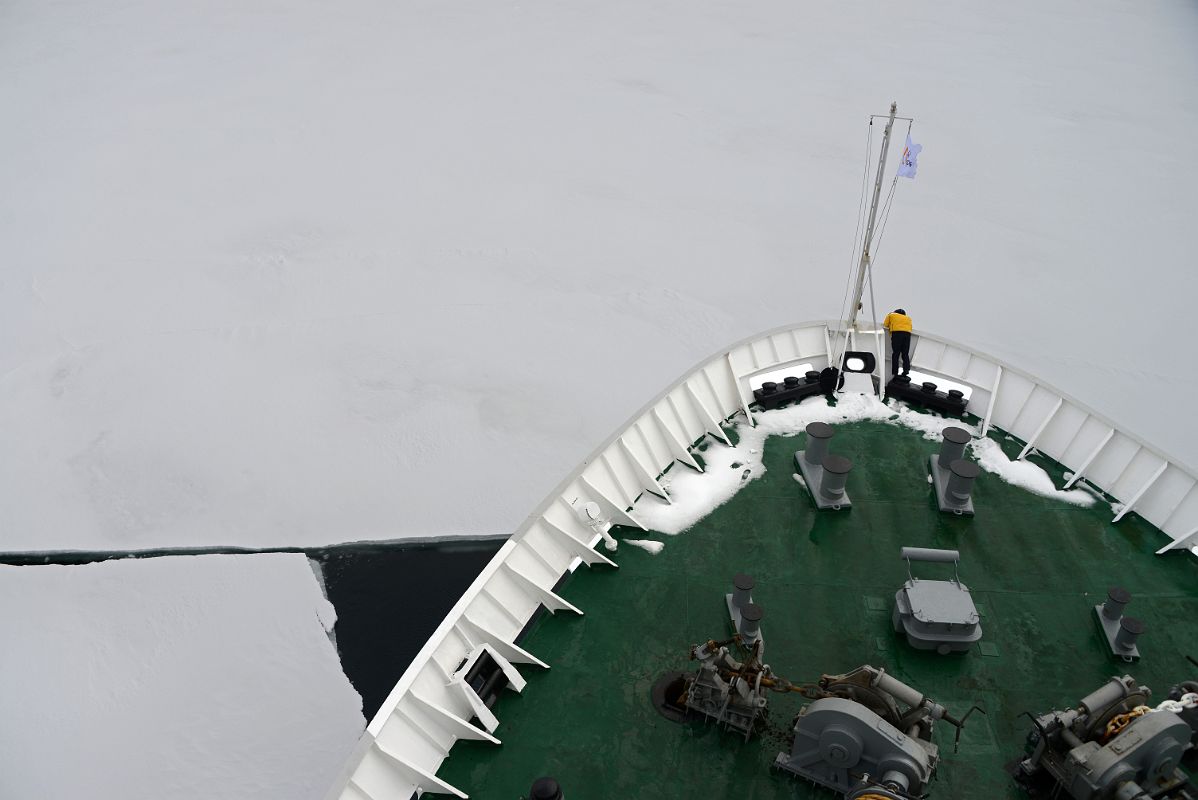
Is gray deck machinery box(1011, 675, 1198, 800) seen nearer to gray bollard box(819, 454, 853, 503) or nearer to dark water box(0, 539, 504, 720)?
gray bollard box(819, 454, 853, 503)

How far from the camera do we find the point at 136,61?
30828 mm

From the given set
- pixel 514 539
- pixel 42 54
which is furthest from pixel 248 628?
pixel 42 54

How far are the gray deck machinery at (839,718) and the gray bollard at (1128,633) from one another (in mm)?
1946

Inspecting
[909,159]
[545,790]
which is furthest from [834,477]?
[545,790]

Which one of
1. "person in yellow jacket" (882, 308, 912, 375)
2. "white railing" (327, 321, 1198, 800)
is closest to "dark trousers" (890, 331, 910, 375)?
"person in yellow jacket" (882, 308, 912, 375)

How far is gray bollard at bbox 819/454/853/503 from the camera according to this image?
9.17 metres

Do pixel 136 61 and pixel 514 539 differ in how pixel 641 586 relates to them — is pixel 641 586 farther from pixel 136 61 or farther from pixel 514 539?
pixel 136 61

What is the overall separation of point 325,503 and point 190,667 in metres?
3.28

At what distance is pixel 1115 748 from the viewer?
6.32m

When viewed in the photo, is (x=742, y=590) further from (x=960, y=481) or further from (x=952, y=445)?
(x=952, y=445)

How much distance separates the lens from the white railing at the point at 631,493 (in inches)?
275

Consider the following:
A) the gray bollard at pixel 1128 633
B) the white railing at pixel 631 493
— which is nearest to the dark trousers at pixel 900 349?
the white railing at pixel 631 493

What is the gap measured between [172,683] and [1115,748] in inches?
413

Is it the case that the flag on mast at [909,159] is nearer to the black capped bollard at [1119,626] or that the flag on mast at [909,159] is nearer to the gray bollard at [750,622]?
the black capped bollard at [1119,626]
